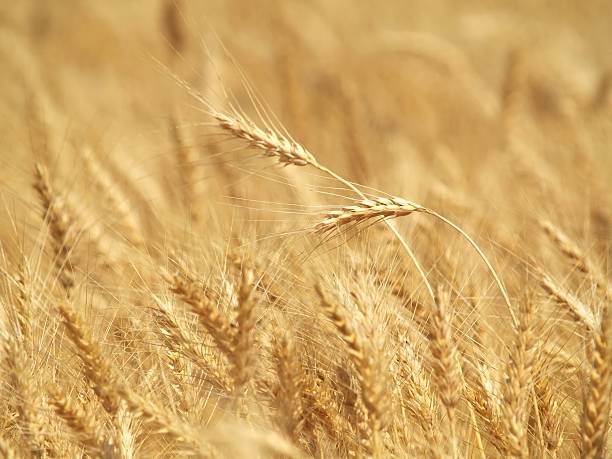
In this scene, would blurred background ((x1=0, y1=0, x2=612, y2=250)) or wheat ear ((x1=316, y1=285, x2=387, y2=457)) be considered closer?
wheat ear ((x1=316, y1=285, x2=387, y2=457))

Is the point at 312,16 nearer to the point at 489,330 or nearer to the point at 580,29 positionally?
the point at 580,29

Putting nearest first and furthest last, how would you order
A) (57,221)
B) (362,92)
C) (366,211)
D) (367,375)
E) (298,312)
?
(367,375) < (366,211) < (298,312) < (57,221) < (362,92)

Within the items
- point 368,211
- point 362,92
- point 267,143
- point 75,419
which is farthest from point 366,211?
point 362,92

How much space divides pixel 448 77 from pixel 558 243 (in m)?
3.20

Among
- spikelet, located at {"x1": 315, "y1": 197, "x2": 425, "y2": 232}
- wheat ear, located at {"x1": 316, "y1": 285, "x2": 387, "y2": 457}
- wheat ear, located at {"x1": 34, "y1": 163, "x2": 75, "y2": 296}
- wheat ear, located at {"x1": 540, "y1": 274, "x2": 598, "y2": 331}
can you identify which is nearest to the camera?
wheat ear, located at {"x1": 316, "y1": 285, "x2": 387, "y2": 457}

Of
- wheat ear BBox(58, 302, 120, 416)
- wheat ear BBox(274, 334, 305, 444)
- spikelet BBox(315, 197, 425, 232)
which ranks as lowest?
wheat ear BBox(58, 302, 120, 416)

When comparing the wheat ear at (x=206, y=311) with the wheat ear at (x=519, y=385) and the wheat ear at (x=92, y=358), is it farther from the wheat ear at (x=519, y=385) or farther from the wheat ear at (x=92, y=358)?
the wheat ear at (x=519, y=385)

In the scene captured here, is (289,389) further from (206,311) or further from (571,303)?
(571,303)

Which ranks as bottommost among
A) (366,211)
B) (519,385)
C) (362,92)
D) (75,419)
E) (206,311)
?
(75,419)

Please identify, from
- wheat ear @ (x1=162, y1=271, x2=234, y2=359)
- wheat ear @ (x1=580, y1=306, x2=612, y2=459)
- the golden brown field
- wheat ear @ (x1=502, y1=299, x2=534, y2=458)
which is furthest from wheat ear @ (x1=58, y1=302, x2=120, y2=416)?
wheat ear @ (x1=580, y1=306, x2=612, y2=459)

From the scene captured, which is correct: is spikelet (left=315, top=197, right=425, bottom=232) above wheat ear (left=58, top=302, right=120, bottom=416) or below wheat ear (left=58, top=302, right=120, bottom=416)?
above

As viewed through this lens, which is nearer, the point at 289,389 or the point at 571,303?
the point at 289,389

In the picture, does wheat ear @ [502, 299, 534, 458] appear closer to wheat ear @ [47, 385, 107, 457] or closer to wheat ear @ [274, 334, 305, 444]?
wheat ear @ [274, 334, 305, 444]

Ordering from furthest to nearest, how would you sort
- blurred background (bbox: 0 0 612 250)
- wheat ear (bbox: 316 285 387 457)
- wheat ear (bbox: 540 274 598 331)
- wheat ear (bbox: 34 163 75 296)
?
blurred background (bbox: 0 0 612 250)
wheat ear (bbox: 34 163 75 296)
wheat ear (bbox: 540 274 598 331)
wheat ear (bbox: 316 285 387 457)
